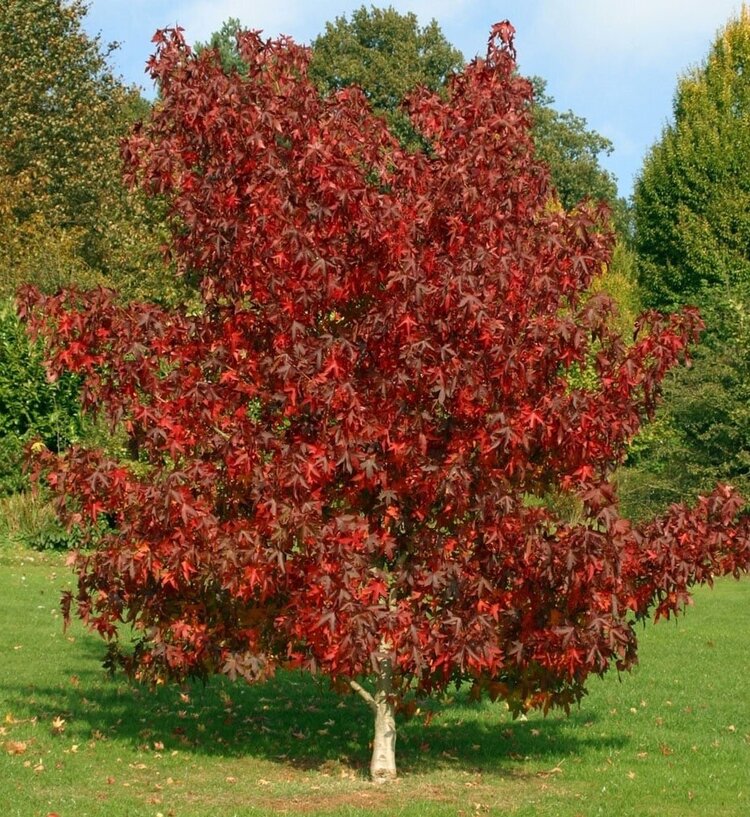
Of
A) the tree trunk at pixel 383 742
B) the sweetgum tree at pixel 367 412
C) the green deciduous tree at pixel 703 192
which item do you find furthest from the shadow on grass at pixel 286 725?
the green deciduous tree at pixel 703 192

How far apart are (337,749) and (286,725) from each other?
36.8 inches

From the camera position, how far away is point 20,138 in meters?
35.4

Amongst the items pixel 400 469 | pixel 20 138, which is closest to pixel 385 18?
pixel 20 138

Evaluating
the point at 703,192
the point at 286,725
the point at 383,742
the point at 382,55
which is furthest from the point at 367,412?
the point at 382,55

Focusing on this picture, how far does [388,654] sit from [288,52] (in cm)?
393

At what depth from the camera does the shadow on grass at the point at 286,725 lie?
9703mm

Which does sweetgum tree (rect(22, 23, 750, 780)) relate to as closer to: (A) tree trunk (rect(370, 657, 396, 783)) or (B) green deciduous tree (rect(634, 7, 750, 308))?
(A) tree trunk (rect(370, 657, 396, 783))

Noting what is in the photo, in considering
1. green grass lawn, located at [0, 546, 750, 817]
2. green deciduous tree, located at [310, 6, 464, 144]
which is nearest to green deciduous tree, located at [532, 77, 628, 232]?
green deciduous tree, located at [310, 6, 464, 144]

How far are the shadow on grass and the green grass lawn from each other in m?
0.02

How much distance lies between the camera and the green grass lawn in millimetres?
8164

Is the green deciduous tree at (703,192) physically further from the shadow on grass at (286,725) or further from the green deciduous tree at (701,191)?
the shadow on grass at (286,725)

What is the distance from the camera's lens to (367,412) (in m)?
7.81

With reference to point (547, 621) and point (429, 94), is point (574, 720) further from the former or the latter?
point (429, 94)

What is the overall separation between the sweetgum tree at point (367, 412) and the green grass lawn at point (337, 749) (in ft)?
2.30
